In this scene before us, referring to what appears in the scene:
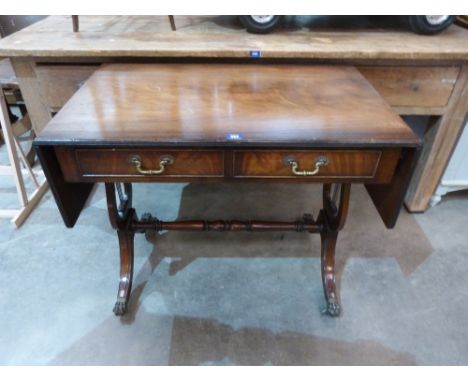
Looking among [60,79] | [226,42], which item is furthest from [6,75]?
[226,42]

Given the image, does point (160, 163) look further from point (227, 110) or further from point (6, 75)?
point (6, 75)

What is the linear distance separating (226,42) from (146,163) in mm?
722

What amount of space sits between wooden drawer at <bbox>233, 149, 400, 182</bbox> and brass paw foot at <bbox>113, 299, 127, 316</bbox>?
2.74ft

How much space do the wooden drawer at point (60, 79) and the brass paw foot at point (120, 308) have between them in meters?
0.91

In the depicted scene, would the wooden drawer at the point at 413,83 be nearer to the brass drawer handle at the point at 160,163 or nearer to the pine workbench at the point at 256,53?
the pine workbench at the point at 256,53

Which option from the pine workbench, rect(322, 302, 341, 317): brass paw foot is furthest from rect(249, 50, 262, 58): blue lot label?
rect(322, 302, 341, 317): brass paw foot

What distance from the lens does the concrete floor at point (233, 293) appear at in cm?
129

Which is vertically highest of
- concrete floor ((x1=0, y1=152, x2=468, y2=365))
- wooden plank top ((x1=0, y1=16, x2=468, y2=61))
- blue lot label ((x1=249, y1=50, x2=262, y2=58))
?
wooden plank top ((x1=0, y1=16, x2=468, y2=61))

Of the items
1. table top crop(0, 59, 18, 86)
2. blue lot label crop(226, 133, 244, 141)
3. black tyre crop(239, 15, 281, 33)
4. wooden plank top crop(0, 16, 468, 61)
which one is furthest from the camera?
table top crop(0, 59, 18, 86)

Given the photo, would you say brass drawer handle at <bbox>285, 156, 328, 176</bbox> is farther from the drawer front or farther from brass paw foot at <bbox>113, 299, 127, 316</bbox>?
brass paw foot at <bbox>113, 299, 127, 316</bbox>

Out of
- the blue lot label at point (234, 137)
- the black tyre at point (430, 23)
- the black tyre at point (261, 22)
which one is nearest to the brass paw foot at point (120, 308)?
the blue lot label at point (234, 137)

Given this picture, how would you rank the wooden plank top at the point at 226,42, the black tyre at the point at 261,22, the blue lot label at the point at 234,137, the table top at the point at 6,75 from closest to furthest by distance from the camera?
the blue lot label at the point at 234,137
the wooden plank top at the point at 226,42
the black tyre at the point at 261,22
the table top at the point at 6,75

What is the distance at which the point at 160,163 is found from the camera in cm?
93

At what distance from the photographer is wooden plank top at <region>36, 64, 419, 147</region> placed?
2.87 ft
